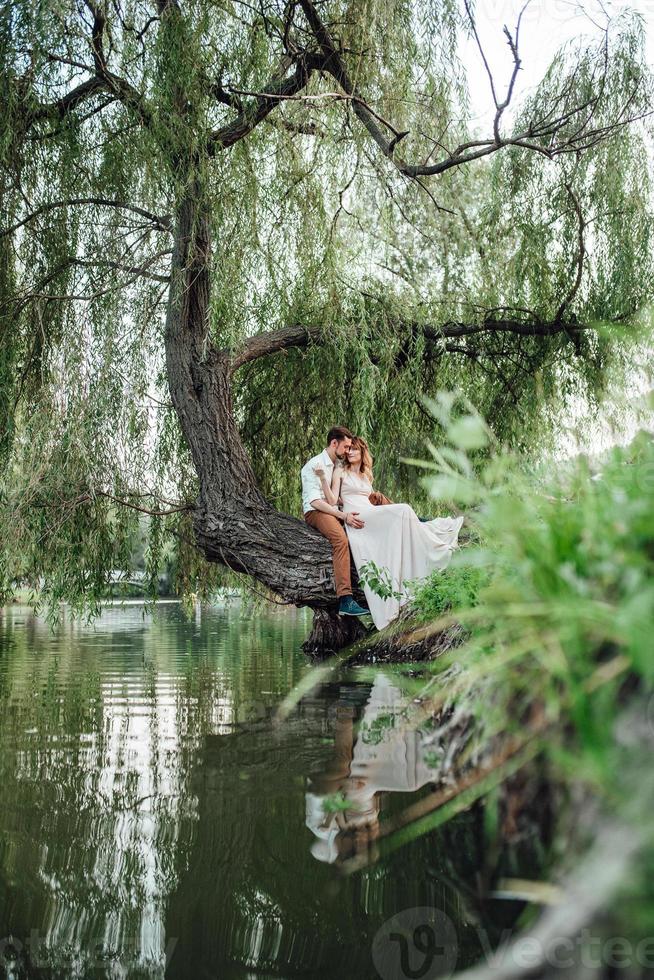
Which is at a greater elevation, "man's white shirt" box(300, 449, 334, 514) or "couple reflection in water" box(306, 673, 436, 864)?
"man's white shirt" box(300, 449, 334, 514)

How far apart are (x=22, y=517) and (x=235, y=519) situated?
2009 millimetres

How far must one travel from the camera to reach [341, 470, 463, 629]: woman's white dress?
8.20 m

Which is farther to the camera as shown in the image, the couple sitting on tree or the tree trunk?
the tree trunk

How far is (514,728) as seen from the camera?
133cm

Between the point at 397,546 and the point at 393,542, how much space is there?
56 mm

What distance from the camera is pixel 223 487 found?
332 inches

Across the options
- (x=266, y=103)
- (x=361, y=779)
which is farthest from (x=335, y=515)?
(x=361, y=779)

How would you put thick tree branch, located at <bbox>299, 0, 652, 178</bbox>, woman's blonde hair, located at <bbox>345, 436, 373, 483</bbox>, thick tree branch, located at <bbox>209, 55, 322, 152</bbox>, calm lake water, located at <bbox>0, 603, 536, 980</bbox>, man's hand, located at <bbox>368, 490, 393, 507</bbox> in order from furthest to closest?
man's hand, located at <bbox>368, 490, 393, 507</bbox>, woman's blonde hair, located at <bbox>345, 436, 373, 483</bbox>, thick tree branch, located at <bbox>209, 55, 322, 152</bbox>, thick tree branch, located at <bbox>299, 0, 652, 178</bbox>, calm lake water, located at <bbox>0, 603, 536, 980</bbox>

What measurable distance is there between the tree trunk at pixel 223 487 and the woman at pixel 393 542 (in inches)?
17.4

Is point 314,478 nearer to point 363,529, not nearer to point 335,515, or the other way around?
point 335,515

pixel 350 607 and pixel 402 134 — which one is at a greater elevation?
pixel 402 134

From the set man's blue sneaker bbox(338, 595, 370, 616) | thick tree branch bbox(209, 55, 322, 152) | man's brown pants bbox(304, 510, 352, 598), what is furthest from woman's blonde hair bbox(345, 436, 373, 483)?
thick tree branch bbox(209, 55, 322, 152)

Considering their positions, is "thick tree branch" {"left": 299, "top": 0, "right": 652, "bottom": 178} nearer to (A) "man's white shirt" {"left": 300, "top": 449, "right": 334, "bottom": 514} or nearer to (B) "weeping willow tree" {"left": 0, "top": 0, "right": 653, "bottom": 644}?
(B) "weeping willow tree" {"left": 0, "top": 0, "right": 653, "bottom": 644}

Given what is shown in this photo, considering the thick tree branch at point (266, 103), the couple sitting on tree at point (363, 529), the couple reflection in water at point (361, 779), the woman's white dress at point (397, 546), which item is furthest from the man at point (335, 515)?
the couple reflection in water at point (361, 779)
